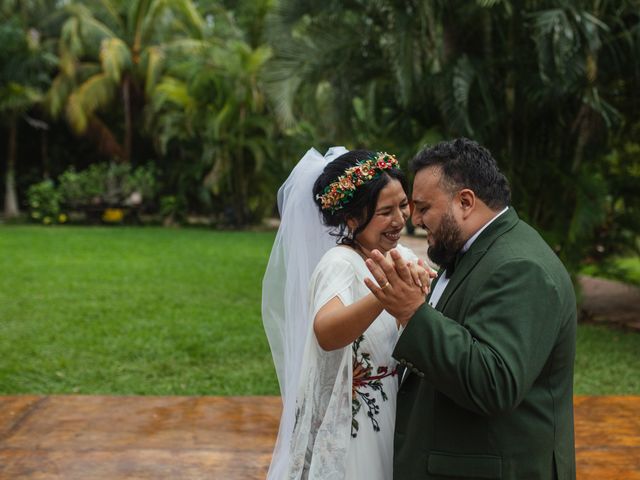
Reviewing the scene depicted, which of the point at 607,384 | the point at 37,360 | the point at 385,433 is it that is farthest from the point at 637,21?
the point at 385,433

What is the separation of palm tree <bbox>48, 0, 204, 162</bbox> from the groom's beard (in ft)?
77.4

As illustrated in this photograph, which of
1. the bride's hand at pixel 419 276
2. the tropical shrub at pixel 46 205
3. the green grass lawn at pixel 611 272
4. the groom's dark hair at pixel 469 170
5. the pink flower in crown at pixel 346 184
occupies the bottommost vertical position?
the tropical shrub at pixel 46 205

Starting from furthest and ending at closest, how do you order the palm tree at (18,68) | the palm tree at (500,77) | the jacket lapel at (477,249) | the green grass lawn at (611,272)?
the palm tree at (18,68) → the green grass lawn at (611,272) → the palm tree at (500,77) → the jacket lapel at (477,249)

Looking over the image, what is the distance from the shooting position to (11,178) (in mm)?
27594

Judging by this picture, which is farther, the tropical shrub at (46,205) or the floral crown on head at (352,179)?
the tropical shrub at (46,205)

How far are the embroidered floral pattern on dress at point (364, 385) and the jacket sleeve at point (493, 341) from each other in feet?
2.05

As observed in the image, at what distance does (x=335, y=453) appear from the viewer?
2670mm

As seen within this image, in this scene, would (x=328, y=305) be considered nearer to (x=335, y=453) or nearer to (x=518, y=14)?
(x=335, y=453)

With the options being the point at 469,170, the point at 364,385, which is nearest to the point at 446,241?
the point at 469,170

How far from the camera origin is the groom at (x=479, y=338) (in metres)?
2.01

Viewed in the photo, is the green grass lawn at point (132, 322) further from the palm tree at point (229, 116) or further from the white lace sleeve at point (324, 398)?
the palm tree at point (229, 116)

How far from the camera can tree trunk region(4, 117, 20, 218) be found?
27312 mm

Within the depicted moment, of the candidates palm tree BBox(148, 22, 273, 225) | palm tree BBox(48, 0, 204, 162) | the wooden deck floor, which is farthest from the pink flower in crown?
palm tree BBox(48, 0, 204, 162)

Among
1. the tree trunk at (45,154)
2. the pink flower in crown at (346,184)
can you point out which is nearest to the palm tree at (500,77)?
the pink flower in crown at (346,184)
